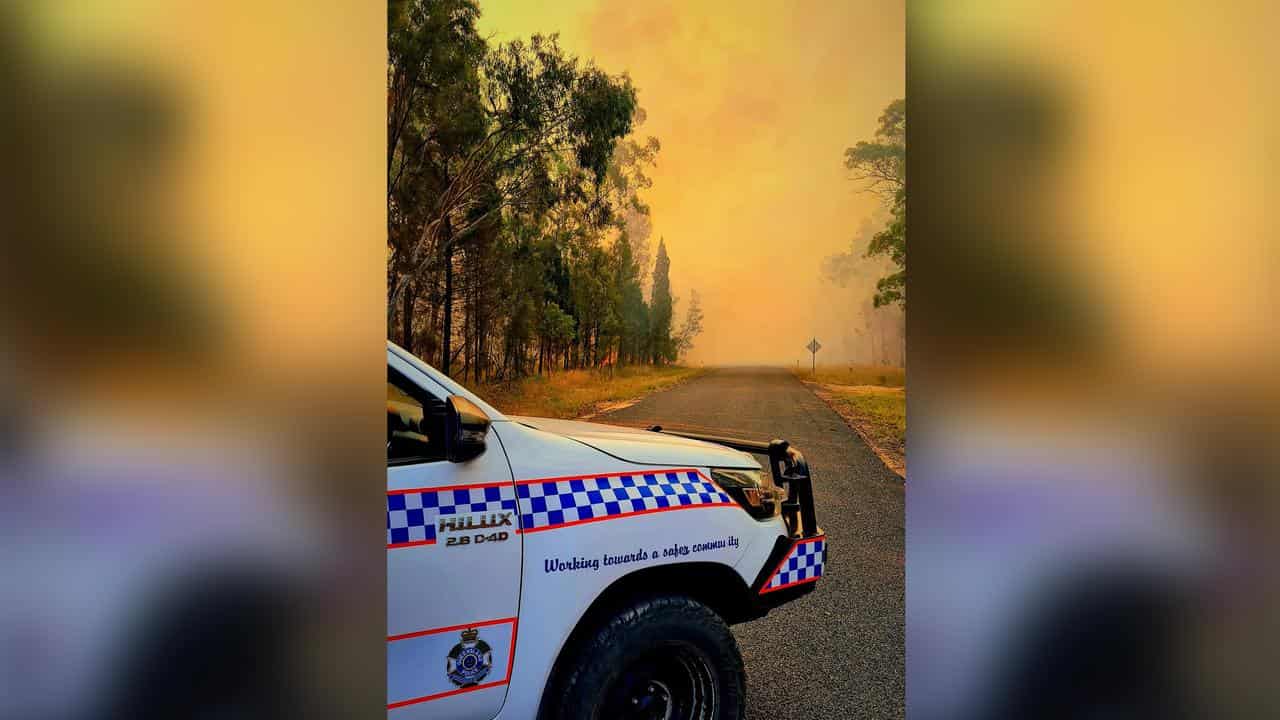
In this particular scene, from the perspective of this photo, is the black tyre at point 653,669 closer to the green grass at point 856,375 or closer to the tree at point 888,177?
the green grass at point 856,375

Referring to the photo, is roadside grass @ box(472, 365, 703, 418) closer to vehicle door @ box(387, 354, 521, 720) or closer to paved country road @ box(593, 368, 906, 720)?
paved country road @ box(593, 368, 906, 720)

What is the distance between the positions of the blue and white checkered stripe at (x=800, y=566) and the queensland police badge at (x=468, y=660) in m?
0.89

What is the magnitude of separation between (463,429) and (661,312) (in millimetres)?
2081

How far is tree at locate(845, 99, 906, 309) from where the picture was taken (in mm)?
3174

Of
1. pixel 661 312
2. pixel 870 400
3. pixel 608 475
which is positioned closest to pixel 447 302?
pixel 661 312
